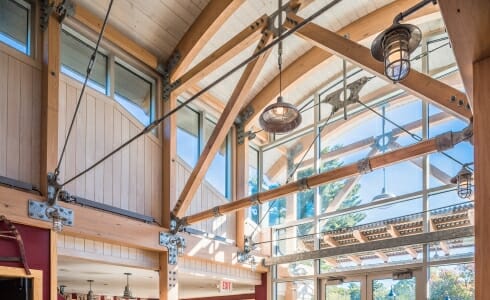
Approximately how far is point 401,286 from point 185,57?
4.02 metres

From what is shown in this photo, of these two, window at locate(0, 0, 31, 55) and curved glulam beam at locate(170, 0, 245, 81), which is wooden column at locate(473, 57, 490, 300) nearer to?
curved glulam beam at locate(170, 0, 245, 81)

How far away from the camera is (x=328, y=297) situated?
673 cm

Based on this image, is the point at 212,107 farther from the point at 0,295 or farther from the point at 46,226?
the point at 0,295

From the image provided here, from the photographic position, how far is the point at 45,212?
427 cm

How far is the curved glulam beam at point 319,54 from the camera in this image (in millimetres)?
5828

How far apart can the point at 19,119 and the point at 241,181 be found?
3739 millimetres

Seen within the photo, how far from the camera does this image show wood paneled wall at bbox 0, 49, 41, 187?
416 cm

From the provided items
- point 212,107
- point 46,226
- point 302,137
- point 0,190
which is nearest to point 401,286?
point 302,137

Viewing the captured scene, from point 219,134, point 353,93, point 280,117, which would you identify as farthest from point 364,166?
point 219,134

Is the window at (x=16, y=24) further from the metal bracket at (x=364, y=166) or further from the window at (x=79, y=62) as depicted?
the metal bracket at (x=364, y=166)

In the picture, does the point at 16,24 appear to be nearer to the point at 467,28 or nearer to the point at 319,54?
the point at 319,54

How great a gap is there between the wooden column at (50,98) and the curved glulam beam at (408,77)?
2493 mm

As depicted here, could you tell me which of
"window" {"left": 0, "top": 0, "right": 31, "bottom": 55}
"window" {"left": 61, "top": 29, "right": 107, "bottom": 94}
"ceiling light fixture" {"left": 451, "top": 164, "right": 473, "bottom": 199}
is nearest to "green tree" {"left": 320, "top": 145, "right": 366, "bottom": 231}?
"ceiling light fixture" {"left": 451, "top": 164, "right": 473, "bottom": 199}

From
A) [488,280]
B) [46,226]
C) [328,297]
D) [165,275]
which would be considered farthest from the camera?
[328,297]
